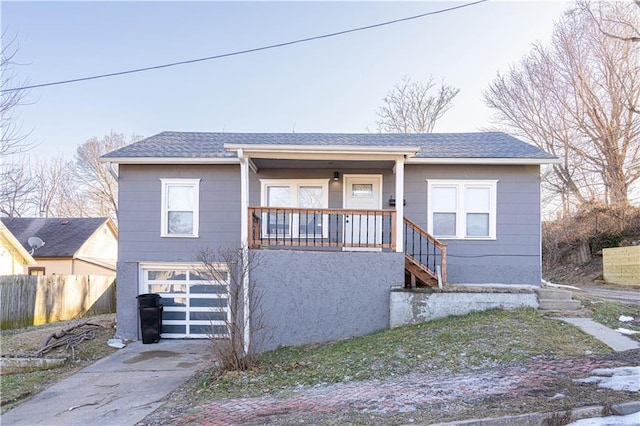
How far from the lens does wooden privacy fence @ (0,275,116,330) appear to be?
43.7 ft

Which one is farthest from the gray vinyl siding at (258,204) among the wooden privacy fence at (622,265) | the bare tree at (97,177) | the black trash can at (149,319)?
the bare tree at (97,177)

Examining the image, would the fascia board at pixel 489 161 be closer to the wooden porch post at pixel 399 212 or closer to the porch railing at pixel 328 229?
the wooden porch post at pixel 399 212

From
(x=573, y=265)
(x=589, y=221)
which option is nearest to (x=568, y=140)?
(x=589, y=221)

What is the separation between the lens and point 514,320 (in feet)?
25.9

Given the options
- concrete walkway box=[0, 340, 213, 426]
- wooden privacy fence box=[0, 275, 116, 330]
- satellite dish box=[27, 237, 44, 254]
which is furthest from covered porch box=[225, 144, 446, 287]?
satellite dish box=[27, 237, 44, 254]

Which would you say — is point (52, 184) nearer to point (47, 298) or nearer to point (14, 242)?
point (14, 242)

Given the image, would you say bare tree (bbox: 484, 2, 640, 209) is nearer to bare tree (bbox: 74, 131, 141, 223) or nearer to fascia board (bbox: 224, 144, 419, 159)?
fascia board (bbox: 224, 144, 419, 159)

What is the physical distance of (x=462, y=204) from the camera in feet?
34.6

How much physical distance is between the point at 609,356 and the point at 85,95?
1889 centimetres

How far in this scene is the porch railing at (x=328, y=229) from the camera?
9.15 meters

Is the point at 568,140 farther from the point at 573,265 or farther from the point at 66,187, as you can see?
the point at 66,187

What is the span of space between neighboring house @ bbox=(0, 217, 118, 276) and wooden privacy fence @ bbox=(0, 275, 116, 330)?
410cm

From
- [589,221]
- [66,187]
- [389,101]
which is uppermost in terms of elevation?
[389,101]

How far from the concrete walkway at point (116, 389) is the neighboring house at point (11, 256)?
1105 cm
